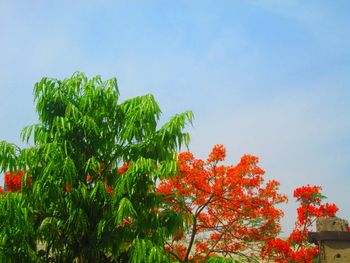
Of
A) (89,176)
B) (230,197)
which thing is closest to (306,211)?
(230,197)

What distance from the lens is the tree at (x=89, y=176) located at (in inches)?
307

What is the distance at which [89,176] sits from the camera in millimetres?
8766

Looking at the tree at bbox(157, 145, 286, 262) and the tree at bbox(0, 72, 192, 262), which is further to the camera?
the tree at bbox(157, 145, 286, 262)

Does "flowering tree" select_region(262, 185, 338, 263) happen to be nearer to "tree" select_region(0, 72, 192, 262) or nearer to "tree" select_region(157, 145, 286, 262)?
"tree" select_region(157, 145, 286, 262)

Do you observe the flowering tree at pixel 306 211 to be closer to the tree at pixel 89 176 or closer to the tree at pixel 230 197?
the tree at pixel 230 197

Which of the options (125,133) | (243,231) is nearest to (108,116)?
(125,133)

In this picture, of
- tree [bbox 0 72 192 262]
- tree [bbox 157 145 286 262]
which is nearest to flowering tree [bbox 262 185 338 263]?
tree [bbox 157 145 286 262]

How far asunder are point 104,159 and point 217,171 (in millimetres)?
4259

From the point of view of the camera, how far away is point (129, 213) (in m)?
7.74

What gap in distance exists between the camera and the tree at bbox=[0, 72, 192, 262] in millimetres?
7789

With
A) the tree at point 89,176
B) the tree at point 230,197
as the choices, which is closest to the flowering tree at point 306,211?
the tree at point 230,197

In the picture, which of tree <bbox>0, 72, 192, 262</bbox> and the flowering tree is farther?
the flowering tree

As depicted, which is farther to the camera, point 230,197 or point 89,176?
point 230,197

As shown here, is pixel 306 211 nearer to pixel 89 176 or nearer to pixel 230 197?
pixel 230 197
